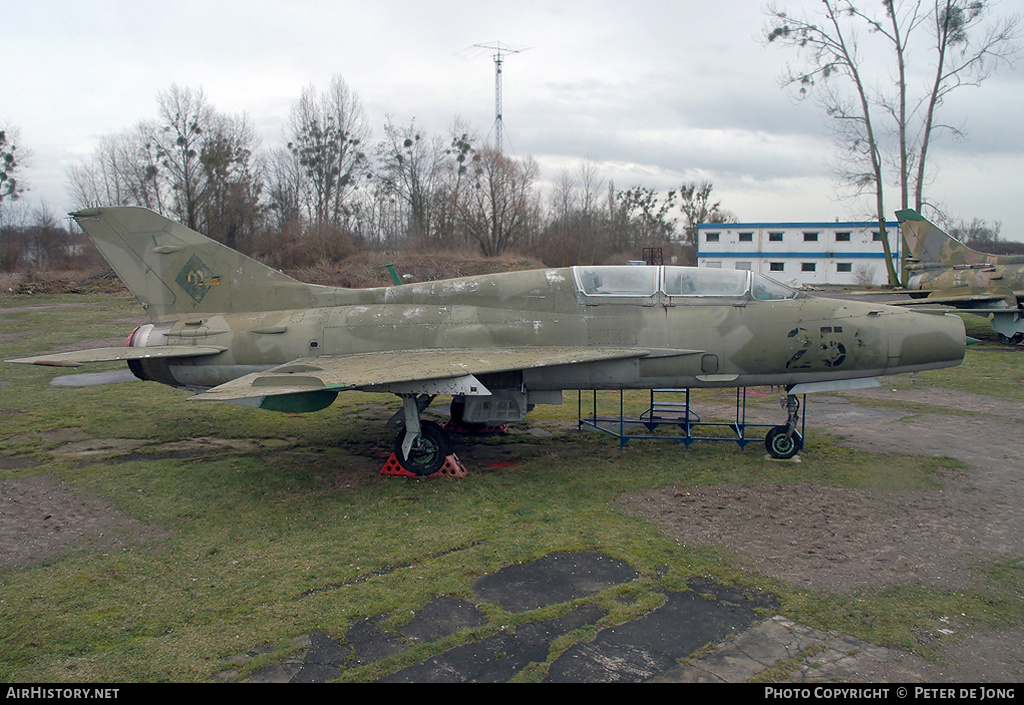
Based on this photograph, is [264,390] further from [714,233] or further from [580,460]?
[714,233]

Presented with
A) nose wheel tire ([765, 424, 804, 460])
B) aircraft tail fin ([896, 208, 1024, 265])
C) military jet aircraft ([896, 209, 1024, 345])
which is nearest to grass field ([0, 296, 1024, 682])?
nose wheel tire ([765, 424, 804, 460])

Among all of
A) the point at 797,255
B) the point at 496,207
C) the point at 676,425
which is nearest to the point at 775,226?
the point at 797,255

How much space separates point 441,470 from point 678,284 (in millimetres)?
4282

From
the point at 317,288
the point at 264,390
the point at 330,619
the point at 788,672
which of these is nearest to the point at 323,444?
the point at 317,288

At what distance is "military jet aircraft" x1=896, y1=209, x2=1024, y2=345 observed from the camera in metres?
20.2

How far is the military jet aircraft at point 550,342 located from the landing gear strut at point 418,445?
0.06 feet

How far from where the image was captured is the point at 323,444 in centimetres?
1045

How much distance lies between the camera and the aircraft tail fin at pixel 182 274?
10148 mm

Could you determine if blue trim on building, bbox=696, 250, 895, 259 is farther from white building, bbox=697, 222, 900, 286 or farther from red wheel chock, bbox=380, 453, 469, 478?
red wheel chock, bbox=380, 453, 469, 478

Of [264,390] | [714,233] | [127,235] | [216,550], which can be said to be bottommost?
[216,550]

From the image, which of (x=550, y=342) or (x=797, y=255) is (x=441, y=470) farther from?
(x=797, y=255)

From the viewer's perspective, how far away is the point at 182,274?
1020 centimetres

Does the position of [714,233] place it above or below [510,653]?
above

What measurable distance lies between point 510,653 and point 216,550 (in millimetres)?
3496
